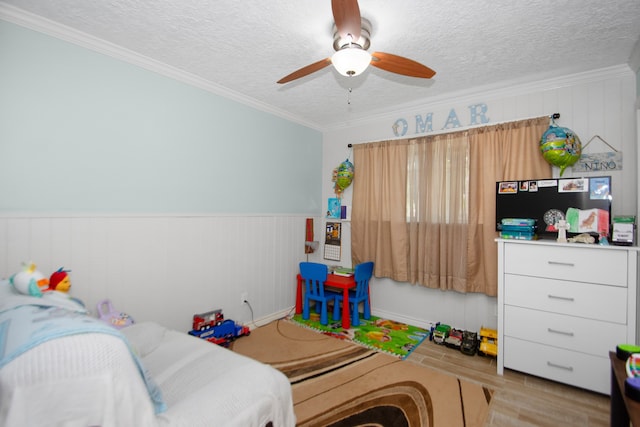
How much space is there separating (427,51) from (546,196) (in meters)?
1.55

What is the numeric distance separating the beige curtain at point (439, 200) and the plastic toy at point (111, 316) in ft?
8.27

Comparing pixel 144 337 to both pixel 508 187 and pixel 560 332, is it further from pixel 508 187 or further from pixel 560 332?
pixel 508 187

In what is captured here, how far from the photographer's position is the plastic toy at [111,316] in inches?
81.4

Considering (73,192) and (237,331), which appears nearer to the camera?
(73,192)

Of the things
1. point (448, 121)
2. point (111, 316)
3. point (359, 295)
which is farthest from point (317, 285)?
point (448, 121)

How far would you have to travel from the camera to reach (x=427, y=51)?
2.26 meters

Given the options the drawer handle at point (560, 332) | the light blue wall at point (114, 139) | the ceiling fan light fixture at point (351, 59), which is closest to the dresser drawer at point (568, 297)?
the drawer handle at point (560, 332)

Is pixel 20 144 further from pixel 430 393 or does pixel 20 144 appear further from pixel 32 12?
pixel 430 393

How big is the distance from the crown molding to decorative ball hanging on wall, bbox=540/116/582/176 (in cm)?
277

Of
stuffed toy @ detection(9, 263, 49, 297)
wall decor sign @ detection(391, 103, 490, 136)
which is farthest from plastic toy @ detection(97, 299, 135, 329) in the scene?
wall decor sign @ detection(391, 103, 490, 136)

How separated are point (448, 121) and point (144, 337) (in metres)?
3.29

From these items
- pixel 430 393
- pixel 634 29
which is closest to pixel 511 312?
pixel 430 393

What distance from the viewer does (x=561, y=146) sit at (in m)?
2.38

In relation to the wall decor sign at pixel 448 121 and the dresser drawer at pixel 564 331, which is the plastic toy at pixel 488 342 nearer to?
the dresser drawer at pixel 564 331
